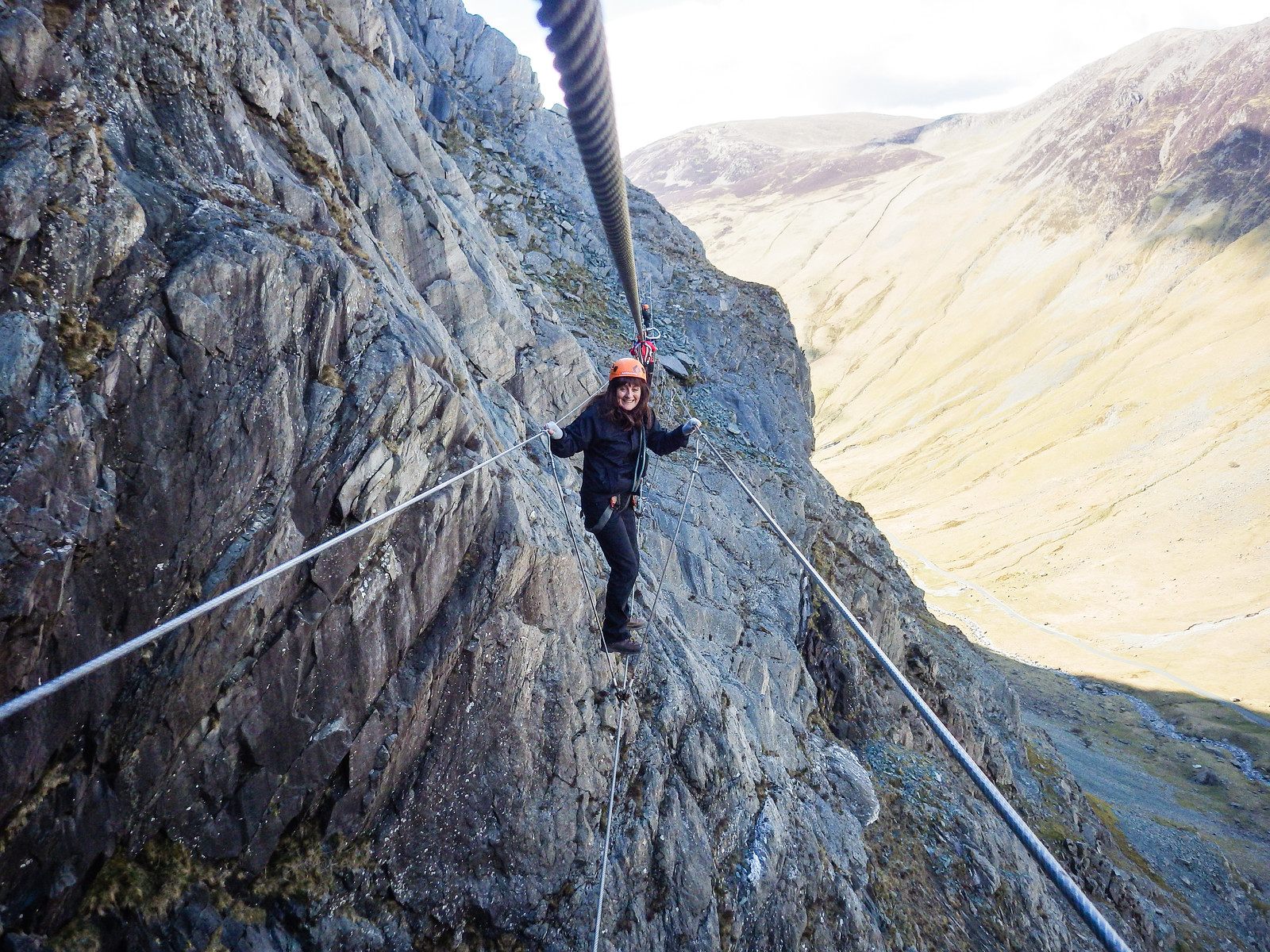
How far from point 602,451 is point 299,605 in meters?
4.32

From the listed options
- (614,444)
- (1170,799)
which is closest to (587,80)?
(614,444)

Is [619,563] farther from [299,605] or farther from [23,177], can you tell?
[23,177]

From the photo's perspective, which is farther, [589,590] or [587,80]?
[589,590]

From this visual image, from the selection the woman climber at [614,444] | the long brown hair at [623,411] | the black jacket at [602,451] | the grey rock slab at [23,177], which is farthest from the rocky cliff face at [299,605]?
the long brown hair at [623,411]

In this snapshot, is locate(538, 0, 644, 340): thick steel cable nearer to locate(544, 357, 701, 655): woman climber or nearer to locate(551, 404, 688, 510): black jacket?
locate(544, 357, 701, 655): woman climber

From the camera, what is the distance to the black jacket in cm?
966

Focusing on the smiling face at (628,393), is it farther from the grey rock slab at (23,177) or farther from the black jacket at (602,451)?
the grey rock slab at (23,177)

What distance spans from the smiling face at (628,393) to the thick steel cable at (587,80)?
105 inches

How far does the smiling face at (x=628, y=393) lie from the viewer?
9539 mm

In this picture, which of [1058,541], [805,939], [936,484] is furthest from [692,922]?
[936,484]

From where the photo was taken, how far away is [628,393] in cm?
956

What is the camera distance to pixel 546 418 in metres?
18.7

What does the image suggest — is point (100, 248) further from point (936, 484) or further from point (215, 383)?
point (936, 484)

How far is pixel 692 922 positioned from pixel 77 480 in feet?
33.5
